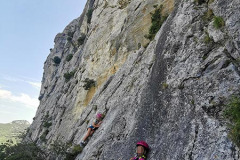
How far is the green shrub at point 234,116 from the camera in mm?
4383

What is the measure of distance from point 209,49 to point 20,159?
20.1 meters

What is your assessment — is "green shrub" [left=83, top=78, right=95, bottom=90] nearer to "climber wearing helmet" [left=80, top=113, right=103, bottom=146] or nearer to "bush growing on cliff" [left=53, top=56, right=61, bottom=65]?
"climber wearing helmet" [left=80, top=113, right=103, bottom=146]

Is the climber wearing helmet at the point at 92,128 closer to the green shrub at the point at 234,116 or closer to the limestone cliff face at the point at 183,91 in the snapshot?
the limestone cliff face at the point at 183,91

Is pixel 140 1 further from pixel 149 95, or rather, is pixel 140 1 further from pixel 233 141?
pixel 233 141

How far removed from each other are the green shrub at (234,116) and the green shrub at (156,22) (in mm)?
10516

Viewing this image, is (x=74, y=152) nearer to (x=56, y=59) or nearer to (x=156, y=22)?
(x=156, y=22)

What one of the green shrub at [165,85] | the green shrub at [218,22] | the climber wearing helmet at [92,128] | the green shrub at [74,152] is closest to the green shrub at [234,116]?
the green shrub at [165,85]

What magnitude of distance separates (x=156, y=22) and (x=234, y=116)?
40.1 feet

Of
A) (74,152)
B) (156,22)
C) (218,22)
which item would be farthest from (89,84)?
(218,22)

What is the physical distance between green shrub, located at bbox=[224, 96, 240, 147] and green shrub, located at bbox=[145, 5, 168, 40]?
1052 centimetres

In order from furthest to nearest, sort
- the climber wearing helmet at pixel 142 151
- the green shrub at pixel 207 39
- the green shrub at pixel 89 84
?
the green shrub at pixel 89 84
the green shrub at pixel 207 39
the climber wearing helmet at pixel 142 151

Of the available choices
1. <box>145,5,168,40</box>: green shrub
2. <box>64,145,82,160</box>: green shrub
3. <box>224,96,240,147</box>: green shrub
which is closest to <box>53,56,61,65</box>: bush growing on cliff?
<box>145,5,168,40</box>: green shrub

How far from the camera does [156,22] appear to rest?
50.8 ft

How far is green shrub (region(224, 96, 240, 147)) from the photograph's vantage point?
4.38 metres
